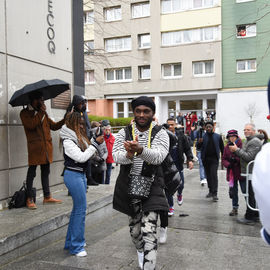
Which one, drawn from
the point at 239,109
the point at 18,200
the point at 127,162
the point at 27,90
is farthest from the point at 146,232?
the point at 239,109

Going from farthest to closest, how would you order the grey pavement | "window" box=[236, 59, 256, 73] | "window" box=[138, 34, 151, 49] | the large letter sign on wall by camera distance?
"window" box=[138, 34, 151, 49], "window" box=[236, 59, 256, 73], the large letter sign on wall, the grey pavement

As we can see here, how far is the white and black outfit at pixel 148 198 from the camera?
3.28 metres

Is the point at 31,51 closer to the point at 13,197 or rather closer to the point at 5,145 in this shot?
the point at 5,145

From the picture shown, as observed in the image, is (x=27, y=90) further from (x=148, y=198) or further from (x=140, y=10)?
(x=140, y=10)

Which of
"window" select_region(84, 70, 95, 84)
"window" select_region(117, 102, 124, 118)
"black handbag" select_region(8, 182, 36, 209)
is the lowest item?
"black handbag" select_region(8, 182, 36, 209)

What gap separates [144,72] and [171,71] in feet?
8.62

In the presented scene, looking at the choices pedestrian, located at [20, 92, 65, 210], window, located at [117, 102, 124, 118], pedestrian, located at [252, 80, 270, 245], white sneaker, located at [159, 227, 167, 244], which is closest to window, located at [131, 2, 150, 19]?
window, located at [117, 102, 124, 118]

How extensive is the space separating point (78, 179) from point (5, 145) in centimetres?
222

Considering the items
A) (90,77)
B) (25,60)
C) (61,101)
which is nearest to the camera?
(25,60)

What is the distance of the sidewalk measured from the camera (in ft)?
13.4

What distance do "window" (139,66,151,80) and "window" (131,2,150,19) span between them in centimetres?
476

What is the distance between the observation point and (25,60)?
20.4ft

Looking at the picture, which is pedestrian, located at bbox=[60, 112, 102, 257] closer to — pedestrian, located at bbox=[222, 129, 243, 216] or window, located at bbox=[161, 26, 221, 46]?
pedestrian, located at bbox=[222, 129, 243, 216]

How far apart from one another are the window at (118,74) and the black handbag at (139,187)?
28669 mm
